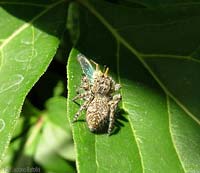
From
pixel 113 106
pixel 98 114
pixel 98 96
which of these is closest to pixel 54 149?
pixel 98 96

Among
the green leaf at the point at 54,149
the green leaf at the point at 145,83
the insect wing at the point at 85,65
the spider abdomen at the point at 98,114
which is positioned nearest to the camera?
the green leaf at the point at 145,83

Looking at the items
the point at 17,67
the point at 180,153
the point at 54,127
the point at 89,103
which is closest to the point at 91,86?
the point at 89,103

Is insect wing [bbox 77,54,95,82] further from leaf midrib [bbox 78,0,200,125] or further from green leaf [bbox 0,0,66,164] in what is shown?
leaf midrib [bbox 78,0,200,125]

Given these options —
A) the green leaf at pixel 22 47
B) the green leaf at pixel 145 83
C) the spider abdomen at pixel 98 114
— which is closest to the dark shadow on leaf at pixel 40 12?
the green leaf at pixel 22 47

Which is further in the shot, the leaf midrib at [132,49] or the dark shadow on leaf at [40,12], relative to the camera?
the dark shadow on leaf at [40,12]

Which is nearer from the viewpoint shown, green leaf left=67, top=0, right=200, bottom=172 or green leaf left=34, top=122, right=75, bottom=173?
green leaf left=67, top=0, right=200, bottom=172

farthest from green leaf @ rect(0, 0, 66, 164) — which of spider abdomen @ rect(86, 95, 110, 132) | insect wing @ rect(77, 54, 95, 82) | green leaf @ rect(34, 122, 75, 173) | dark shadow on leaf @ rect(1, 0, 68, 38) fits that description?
green leaf @ rect(34, 122, 75, 173)

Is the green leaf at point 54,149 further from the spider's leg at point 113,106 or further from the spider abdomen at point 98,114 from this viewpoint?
the spider's leg at point 113,106
